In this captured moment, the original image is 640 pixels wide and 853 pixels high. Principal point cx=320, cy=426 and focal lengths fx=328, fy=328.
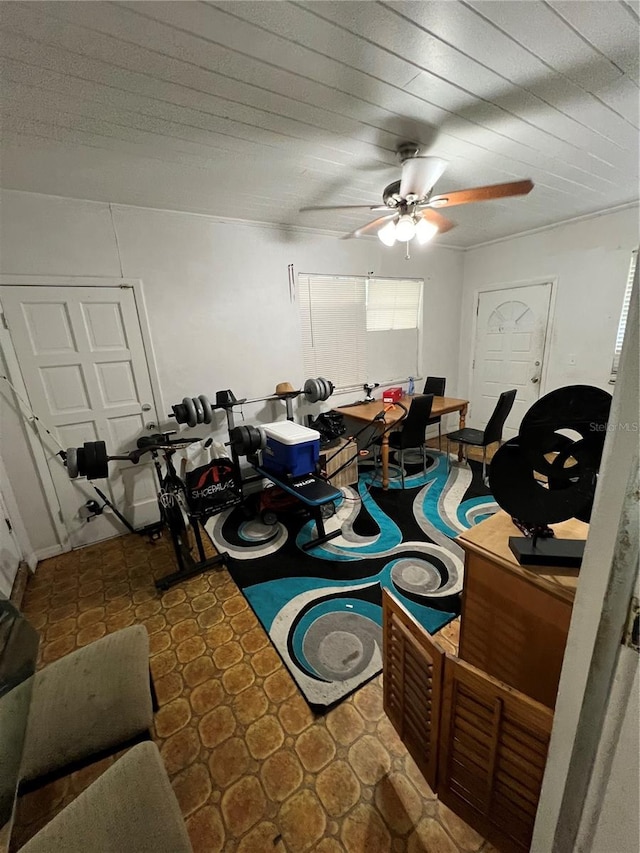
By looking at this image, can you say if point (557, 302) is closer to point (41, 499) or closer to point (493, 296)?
point (493, 296)

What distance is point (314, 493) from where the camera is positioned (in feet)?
8.13

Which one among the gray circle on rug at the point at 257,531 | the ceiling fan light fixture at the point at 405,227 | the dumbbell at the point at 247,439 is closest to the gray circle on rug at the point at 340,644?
the gray circle on rug at the point at 257,531

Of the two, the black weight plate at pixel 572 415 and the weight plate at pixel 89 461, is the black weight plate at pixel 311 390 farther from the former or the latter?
the black weight plate at pixel 572 415

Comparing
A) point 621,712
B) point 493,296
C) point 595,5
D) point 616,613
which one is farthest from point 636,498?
point 493,296

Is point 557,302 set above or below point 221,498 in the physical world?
above

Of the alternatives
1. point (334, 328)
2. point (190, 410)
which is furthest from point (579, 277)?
point (190, 410)

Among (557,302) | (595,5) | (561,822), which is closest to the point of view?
(561,822)

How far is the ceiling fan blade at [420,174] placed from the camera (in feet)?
5.43

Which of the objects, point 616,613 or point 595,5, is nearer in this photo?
point 616,613

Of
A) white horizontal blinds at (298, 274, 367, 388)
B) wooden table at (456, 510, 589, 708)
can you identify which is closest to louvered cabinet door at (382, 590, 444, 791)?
wooden table at (456, 510, 589, 708)

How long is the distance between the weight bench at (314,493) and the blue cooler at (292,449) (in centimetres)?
6

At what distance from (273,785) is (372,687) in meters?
0.54

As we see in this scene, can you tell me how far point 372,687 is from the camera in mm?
1550

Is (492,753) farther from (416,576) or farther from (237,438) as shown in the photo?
(237,438)
